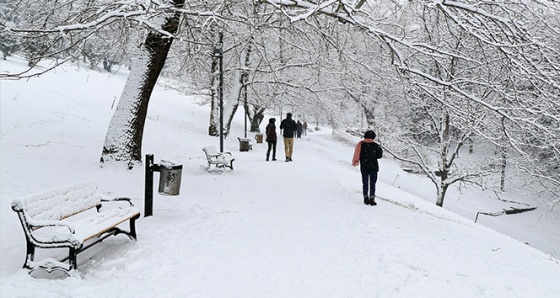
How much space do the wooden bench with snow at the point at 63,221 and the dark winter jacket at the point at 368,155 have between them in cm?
A: 455

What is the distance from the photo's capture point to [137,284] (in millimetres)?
3561

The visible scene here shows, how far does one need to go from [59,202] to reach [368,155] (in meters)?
5.47

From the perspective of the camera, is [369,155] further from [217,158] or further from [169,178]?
[217,158]

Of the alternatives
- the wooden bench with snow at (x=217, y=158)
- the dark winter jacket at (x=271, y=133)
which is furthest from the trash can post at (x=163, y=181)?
the dark winter jacket at (x=271, y=133)

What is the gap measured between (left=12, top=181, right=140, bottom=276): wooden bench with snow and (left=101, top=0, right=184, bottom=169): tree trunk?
3335 mm

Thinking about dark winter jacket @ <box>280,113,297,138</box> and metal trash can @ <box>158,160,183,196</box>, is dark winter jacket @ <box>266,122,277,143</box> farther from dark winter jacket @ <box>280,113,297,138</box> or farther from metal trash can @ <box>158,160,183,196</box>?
metal trash can @ <box>158,160,183,196</box>

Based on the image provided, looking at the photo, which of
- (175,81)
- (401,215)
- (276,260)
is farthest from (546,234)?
(175,81)

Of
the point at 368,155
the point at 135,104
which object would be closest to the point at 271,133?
the point at 135,104

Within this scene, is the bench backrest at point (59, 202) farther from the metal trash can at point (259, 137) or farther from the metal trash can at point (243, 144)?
the metal trash can at point (259, 137)

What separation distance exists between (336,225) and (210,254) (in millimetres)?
2364

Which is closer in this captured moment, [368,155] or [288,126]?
[368,155]

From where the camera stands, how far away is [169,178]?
19.1 feet

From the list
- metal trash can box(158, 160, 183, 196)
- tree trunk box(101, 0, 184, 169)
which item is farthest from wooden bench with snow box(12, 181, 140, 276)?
tree trunk box(101, 0, 184, 169)

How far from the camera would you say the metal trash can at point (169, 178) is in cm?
577
